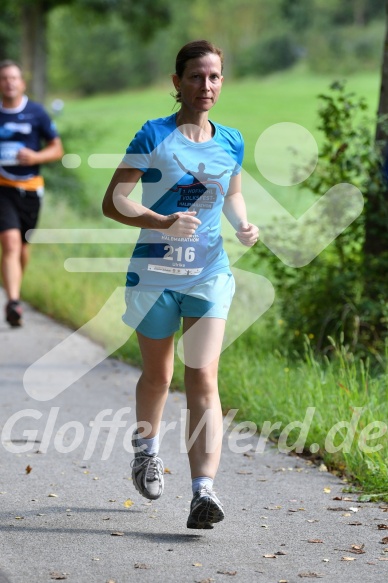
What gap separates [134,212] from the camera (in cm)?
445

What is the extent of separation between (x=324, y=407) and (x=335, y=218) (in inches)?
80.0

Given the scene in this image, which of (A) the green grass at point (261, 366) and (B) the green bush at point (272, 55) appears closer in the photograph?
(A) the green grass at point (261, 366)

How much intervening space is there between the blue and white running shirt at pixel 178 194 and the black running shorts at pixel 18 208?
4.86 meters

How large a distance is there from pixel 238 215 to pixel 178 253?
1.07 feet

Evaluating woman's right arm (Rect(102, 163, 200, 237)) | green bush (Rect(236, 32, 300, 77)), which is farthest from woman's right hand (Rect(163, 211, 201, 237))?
green bush (Rect(236, 32, 300, 77))

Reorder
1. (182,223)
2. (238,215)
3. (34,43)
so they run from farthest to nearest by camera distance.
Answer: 1. (34,43)
2. (238,215)
3. (182,223)

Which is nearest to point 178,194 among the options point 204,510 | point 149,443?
point 149,443

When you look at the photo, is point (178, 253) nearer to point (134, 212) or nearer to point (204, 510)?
point (134, 212)

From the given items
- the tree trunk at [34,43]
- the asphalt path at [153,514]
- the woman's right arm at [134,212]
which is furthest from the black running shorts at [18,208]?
the tree trunk at [34,43]

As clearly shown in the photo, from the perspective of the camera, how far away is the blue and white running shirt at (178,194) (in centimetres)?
451

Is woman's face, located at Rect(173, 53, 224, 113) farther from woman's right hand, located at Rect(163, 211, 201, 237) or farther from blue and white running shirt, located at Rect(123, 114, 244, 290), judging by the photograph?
woman's right hand, located at Rect(163, 211, 201, 237)

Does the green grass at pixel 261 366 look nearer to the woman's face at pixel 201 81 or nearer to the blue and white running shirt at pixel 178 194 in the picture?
the blue and white running shirt at pixel 178 194

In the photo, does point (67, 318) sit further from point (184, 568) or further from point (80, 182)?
point (80, 182)

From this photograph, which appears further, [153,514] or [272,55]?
[272,55]
